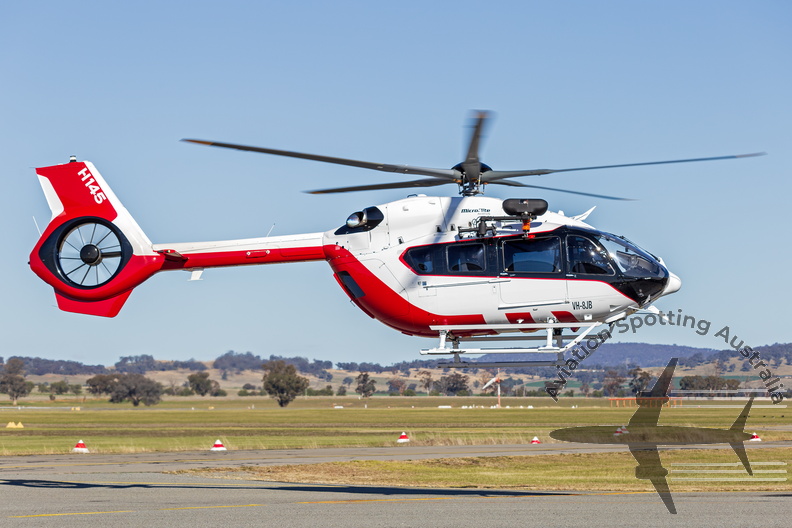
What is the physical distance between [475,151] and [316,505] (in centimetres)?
1019

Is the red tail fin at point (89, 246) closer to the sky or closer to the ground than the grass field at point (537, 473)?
closer to the sky

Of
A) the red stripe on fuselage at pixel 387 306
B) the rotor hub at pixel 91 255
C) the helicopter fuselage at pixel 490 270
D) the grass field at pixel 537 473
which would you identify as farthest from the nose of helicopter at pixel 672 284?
the rotor hub at pixel 91 255

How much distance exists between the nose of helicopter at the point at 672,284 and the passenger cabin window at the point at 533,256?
260 cm

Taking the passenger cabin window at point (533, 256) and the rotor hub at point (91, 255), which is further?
the rotor hub at point (91, 255)

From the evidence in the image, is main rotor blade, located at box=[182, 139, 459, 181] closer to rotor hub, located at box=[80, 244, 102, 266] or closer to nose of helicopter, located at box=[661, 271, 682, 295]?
nose of helicopter, located at box=[661, 271, 682, 295]

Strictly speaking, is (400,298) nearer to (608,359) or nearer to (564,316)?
(564,316)

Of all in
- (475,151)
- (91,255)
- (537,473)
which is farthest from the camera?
(537,473)

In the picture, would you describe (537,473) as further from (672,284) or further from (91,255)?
(91,255)

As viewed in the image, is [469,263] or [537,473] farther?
[537,473]

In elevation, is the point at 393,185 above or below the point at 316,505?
above

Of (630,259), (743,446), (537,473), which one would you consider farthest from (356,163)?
(743,446)

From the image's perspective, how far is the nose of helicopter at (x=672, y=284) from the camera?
21.6m

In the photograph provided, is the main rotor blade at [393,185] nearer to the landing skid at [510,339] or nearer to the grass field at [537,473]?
the landing skid at [510,339]

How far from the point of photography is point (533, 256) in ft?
70.0
